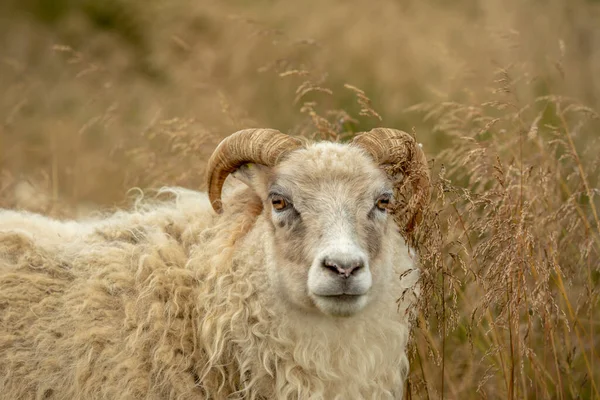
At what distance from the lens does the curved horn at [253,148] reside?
13.6 feet

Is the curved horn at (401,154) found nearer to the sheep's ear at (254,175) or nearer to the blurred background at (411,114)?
the blurred background at (411,114)

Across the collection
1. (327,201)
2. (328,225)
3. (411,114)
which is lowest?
Result: (328,225)

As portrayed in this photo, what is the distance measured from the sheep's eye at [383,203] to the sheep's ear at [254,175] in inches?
23.7

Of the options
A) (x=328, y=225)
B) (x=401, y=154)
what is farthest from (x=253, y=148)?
(x=401, y=154)

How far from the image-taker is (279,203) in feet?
13.4

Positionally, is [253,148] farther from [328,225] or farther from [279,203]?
[328,225]

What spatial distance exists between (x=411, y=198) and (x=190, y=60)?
26.2 ft

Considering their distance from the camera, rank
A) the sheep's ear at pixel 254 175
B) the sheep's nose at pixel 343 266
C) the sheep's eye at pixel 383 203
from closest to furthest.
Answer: the sheep's nose at pixel 343 266, the sheep's eye at pixel 383 203, the sheep's ear at pixel 254 175

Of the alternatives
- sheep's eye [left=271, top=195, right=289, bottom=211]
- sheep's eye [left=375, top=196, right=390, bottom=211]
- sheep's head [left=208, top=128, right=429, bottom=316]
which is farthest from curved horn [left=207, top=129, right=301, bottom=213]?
sheep's eye [left=375, top=196, right=390, bottom=211]

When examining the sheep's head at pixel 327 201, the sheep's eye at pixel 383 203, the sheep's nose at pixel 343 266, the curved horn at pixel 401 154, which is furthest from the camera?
the sheep's eye at pixel 383 203

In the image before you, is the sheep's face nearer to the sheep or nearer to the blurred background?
the sheep

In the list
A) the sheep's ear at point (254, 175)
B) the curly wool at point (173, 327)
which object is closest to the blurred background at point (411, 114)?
the curly wool at point (173, 327)

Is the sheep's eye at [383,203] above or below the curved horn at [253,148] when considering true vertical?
below

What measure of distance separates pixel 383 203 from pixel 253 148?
0.74 metres
